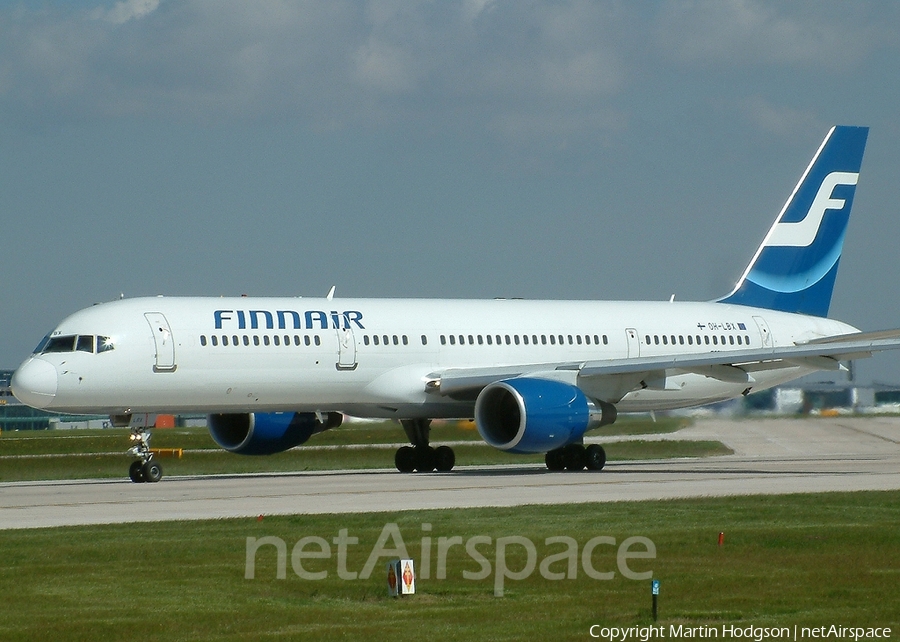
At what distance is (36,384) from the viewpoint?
1118 inches

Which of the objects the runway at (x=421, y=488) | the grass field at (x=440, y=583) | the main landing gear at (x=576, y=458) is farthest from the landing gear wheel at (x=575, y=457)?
the grass field at (x=440, y=583)

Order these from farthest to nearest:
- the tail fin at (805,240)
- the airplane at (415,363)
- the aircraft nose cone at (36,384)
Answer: the tail fin at (805,240), the airplane at (415,363), the aircraft nose cone at (36,384)

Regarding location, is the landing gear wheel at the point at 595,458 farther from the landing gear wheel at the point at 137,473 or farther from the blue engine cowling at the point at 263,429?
the landing gear wheel at the point at 137,473

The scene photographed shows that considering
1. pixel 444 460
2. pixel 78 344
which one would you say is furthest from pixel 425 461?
pixel 78 344

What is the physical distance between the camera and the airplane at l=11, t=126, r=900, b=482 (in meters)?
29.5

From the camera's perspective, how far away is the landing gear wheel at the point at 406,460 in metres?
35.0

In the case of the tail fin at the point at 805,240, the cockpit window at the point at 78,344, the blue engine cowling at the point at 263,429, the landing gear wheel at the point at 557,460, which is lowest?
the landing gear wheel at the point at 557,460

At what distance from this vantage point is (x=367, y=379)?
107 ft

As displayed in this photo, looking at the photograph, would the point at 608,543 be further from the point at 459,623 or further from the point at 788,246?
the point at 788,246

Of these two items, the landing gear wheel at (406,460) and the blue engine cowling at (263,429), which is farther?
the landing gear wheel at (406,460)

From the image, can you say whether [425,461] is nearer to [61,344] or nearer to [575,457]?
[575,457]

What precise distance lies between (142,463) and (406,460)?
303 inches

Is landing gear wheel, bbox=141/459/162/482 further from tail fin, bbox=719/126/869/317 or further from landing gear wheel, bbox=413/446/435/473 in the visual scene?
tail fin, bbox=719/126/869/317

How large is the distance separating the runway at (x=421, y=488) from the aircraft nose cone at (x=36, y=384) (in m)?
1.84
